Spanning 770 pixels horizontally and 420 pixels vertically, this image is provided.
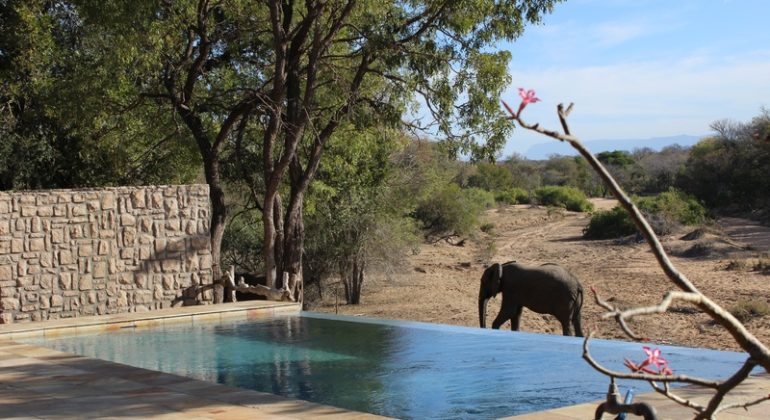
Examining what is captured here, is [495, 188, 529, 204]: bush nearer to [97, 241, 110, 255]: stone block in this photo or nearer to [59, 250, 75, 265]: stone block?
[97, 241, 110, 255]: stone block

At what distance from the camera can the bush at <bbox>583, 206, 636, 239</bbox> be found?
29125mm

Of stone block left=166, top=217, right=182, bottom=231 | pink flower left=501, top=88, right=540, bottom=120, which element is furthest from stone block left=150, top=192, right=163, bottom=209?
pink flower left=501, top=88, right=540, bottom=120

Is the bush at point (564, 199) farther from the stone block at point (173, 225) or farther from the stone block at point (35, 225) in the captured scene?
the stone block at point (35, 225)

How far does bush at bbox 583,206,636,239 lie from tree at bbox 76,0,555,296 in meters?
15.4

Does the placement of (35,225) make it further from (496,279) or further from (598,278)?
(598,278)

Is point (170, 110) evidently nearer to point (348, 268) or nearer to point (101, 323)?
point (101, 323)

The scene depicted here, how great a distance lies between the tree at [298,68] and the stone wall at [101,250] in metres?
1.55

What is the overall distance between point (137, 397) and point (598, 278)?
57.2 feet

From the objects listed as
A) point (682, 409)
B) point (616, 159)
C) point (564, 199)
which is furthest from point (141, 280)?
point (616, 159)

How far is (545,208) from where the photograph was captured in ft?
132

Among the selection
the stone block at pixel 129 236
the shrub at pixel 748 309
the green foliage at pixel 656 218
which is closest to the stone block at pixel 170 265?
the stone block at pixel 129 236

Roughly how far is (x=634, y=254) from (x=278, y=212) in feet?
45.8

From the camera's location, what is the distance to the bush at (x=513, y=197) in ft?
140

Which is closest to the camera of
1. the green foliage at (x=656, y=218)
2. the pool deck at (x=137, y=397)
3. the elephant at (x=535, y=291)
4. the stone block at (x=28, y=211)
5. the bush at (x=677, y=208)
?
the pool deck at (x=137, y=397)
